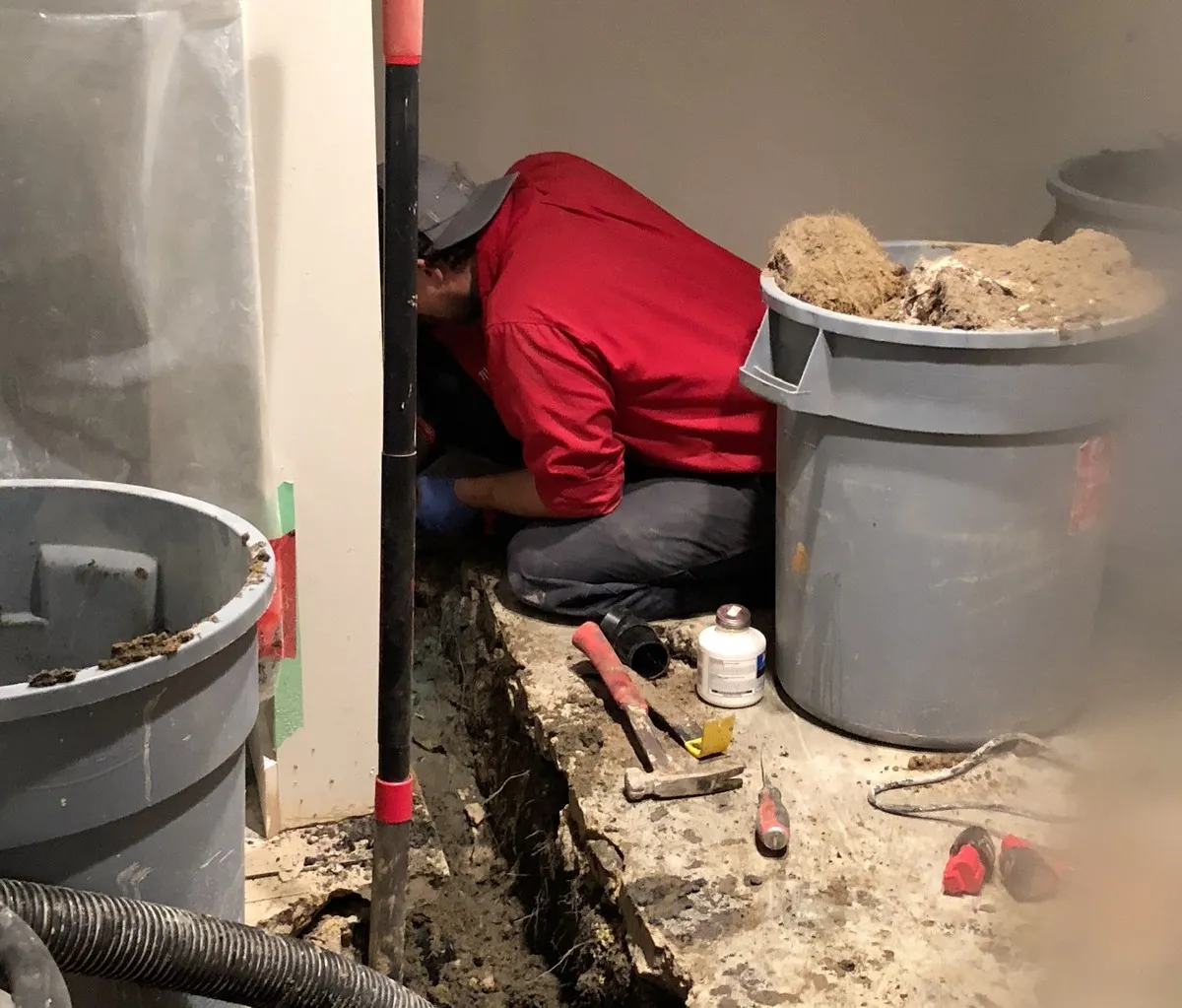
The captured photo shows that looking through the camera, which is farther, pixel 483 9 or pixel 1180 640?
pixel 483 9

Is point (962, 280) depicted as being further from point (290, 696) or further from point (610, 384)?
point (290, 696)

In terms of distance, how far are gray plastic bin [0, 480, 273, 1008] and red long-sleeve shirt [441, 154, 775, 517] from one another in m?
0.73

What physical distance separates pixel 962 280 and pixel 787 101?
3.97 ft

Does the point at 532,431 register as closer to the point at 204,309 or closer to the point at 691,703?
the point at 691,703

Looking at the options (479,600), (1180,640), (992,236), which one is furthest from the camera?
(992,236)

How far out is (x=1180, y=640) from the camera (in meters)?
0.42

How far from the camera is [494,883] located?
1688 millimetres

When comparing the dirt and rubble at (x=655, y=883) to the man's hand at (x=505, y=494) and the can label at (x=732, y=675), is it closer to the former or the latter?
the can label at (x=732, y=675)

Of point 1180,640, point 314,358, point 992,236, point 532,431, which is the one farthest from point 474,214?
point 1180,640

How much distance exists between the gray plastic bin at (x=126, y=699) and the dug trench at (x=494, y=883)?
47 cm

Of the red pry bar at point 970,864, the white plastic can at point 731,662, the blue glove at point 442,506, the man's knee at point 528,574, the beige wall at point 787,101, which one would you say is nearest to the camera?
the red pry bar at point 970,864

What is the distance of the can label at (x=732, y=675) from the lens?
1591 millimetres

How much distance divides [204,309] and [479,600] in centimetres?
98

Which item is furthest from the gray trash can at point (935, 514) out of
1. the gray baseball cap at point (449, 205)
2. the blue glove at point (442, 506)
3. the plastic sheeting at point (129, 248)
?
the blue glove at point (442, 506)
